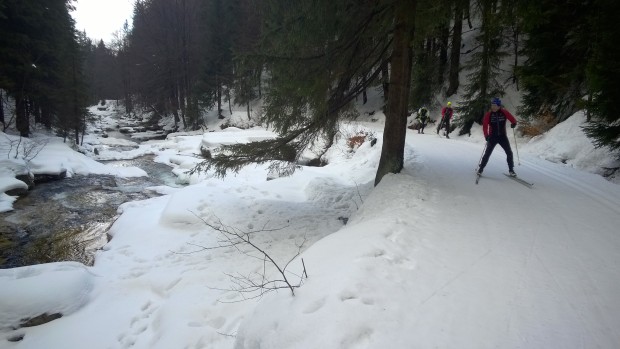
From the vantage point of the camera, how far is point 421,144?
13.5m

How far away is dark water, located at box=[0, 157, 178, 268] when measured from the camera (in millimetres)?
→ 8375

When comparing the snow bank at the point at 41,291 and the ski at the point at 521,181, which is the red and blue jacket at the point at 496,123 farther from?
the snow bank at the point at 41,291

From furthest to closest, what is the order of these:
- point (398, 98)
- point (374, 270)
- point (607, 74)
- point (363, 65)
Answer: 1. point (363, 65)
2. point (398, 98)
3. point (607, 74)
4. point (374, 270)

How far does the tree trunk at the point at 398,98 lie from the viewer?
24.0 ft

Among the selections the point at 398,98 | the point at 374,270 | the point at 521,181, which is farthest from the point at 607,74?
the point at 374,270

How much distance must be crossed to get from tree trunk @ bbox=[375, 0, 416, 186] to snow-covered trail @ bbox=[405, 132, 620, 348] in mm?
1550

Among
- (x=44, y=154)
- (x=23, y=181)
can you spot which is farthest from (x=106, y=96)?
(x=23, y=181)

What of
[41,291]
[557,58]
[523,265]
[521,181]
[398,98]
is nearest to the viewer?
[523,265]

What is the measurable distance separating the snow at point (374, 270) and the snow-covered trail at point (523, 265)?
0.7 inches

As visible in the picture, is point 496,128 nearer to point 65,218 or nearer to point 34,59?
point 65,218

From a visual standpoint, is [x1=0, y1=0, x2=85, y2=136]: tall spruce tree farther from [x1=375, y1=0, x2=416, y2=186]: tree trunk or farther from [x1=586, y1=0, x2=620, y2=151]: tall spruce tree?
[x1=586, y1=0, x2=620, y2=151]: tall spruce tree

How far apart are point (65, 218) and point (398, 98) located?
37.4 ft

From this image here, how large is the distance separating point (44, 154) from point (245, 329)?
19344 millimetres

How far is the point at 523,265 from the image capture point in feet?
12.3
